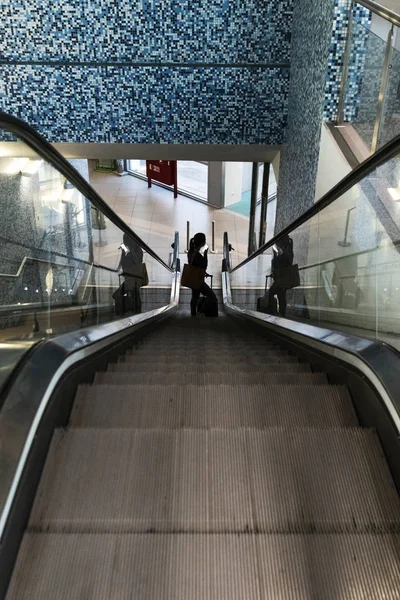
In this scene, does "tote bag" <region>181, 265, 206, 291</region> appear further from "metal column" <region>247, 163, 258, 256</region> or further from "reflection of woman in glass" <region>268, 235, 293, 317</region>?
"metal column" <region>247, 163, 258, 256</region>

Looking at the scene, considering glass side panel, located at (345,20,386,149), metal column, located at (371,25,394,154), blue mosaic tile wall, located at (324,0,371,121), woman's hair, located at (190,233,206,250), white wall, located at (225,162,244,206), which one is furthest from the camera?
white wall, located at (225,162,244,206)

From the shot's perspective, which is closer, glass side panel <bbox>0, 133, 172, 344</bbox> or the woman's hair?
glass side panel <bbox>0, 133, 172, 344</bbox>

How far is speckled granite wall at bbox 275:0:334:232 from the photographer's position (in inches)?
183

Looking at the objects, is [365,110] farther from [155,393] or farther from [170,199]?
[170,199]

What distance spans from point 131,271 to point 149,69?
9.56ft

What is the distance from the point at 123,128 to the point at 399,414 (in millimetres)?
6041

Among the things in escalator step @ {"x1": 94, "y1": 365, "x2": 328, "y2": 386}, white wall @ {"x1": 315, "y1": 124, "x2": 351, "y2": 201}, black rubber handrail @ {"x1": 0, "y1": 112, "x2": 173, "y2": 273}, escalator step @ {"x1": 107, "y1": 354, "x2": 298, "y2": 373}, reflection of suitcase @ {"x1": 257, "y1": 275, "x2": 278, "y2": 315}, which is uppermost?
white wall @ {"x1": 315, "y1": 124, "x2": 351, "y2": 201}

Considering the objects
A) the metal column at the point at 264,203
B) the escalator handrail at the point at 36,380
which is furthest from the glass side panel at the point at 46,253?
the metal column at the point at 264,203

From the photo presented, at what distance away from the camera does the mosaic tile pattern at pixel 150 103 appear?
617cm

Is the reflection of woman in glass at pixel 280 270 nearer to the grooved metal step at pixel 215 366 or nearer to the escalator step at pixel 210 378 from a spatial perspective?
the grooved metal step at pixel 215 366

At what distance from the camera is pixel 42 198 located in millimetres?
2527

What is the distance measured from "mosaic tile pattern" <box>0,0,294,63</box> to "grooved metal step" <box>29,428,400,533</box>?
5767 millimetres

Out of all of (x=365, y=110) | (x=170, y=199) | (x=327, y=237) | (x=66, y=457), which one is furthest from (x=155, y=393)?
(x=170, y=199)

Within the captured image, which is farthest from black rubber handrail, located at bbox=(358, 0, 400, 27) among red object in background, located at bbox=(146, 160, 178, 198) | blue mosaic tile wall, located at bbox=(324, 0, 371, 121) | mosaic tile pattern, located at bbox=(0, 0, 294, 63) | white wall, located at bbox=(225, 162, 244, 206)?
red object in background, located at bbox=(146, 160, 178, 198)
